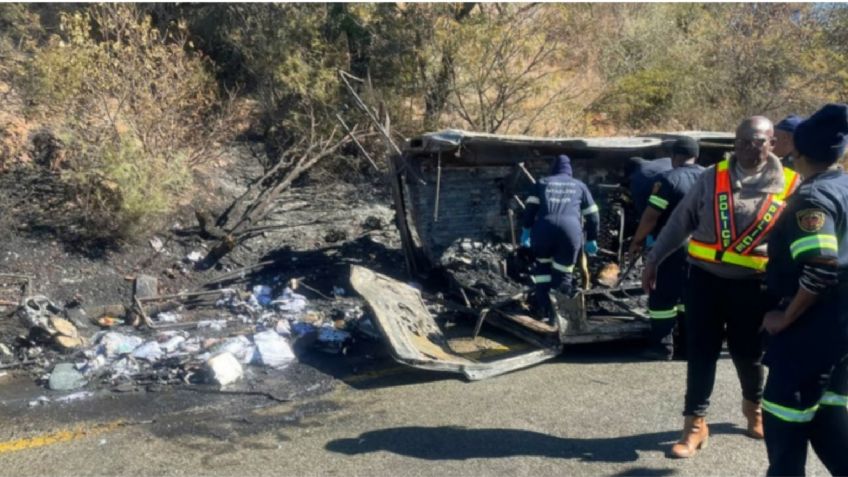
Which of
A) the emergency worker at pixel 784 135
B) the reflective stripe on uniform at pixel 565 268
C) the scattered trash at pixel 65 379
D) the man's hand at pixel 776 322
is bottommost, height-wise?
the scattered trash at pixel 65 379

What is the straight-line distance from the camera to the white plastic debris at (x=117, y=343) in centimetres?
624

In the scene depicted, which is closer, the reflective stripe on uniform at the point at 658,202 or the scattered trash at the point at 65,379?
the reflective stripe on uniform at the point at 658,202

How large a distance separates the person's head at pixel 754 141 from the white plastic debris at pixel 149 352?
14.7ft

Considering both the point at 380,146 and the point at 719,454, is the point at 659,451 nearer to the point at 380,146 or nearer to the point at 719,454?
the point at 719,454

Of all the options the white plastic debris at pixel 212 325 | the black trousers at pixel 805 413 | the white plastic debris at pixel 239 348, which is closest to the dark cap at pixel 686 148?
the black trousers at pixel 805 413

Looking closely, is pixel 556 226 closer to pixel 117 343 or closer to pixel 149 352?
pixel 149 352

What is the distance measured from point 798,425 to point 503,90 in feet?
32.8

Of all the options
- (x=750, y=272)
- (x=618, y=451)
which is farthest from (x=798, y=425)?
(x=618, y=451)

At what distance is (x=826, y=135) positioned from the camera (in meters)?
3.30

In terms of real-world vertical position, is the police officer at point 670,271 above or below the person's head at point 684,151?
below

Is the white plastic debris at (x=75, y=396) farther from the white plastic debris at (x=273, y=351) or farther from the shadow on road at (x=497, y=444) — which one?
the shadow on road at (x=497, y=444)

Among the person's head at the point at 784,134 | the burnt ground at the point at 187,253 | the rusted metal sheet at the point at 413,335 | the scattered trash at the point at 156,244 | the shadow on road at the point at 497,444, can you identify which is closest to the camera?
the shadow on road at the point at 497,444

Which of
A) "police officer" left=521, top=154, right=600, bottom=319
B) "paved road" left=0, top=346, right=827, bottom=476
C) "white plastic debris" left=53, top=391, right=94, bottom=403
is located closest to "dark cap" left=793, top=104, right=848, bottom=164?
"paved road" left=0, top=346, right=827, bottom=476

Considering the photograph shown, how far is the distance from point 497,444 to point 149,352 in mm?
3155
